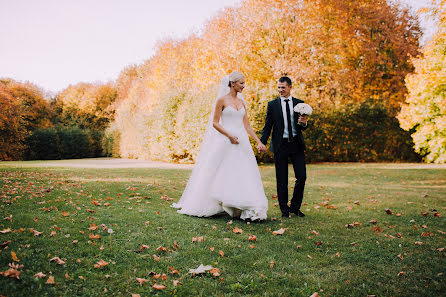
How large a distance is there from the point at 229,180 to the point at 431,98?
13493 millimetres

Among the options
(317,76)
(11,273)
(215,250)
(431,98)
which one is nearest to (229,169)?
(215,250)

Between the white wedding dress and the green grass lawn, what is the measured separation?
29 cm

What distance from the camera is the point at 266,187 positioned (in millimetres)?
10258

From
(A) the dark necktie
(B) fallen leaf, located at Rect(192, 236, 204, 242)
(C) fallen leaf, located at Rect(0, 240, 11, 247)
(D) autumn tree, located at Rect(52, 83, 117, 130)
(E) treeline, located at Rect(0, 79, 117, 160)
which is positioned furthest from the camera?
(D) autumn tree, located at Rect(52, 83, 117, 130)

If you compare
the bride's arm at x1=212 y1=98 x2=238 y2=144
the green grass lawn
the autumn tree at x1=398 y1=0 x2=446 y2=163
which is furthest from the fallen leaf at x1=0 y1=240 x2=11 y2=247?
the autumn tree at x1=398 y1=0 x2=446 y2=163

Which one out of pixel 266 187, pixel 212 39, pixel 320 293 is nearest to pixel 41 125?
pixel 212 39

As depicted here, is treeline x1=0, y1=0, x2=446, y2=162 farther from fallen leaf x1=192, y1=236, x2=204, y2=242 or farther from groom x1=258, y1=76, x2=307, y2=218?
fallen leaf x1=192, y1=236, x2=204, y2=242

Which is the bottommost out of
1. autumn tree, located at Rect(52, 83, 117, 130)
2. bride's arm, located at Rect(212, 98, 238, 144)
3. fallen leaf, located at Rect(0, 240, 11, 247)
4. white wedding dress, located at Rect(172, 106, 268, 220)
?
fallen leaf, located at Rect(0, 240, 11, 247)

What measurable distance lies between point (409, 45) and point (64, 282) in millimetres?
27372

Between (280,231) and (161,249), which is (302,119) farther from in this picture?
(161,249)

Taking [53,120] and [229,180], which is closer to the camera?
[229,180]

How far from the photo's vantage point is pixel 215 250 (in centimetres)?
399

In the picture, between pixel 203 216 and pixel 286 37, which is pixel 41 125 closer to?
pixel 286 37

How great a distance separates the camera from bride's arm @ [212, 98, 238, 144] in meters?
5.54
